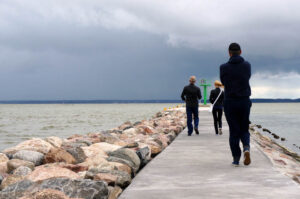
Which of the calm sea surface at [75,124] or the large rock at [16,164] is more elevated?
the large rock at [16,164]

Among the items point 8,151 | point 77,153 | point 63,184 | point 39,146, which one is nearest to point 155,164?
point 77,153

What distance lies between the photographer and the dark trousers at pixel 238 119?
5855 mm

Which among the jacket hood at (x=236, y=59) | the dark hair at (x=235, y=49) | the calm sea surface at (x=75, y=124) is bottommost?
the calm sea surface at (x=75, y=124)

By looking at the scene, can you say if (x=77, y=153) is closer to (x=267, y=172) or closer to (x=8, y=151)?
(x=8, y=151)

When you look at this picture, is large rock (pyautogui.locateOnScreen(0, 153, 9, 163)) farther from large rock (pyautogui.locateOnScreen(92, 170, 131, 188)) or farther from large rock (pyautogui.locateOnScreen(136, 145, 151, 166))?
large rock (pyautogui.locateOnScreen(92, 170, 131, 188))

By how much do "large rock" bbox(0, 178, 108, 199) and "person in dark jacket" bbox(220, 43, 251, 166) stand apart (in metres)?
2.50

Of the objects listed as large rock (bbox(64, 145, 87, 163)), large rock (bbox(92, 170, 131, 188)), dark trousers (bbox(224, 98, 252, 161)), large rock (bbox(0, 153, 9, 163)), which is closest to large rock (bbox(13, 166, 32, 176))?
large rock (bbox(92, 170, 131, 188))

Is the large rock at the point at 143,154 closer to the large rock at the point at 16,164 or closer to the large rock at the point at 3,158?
the large rock at the point at 16,164

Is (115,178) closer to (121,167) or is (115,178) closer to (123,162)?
(121,167)

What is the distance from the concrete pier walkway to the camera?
14.4ft

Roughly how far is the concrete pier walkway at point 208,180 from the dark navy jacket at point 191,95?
3752mm

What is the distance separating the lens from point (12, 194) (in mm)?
4410

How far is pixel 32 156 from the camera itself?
7.39 m

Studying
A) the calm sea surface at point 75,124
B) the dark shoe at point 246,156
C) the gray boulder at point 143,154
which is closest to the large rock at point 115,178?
the gray boulder at point 143,154
